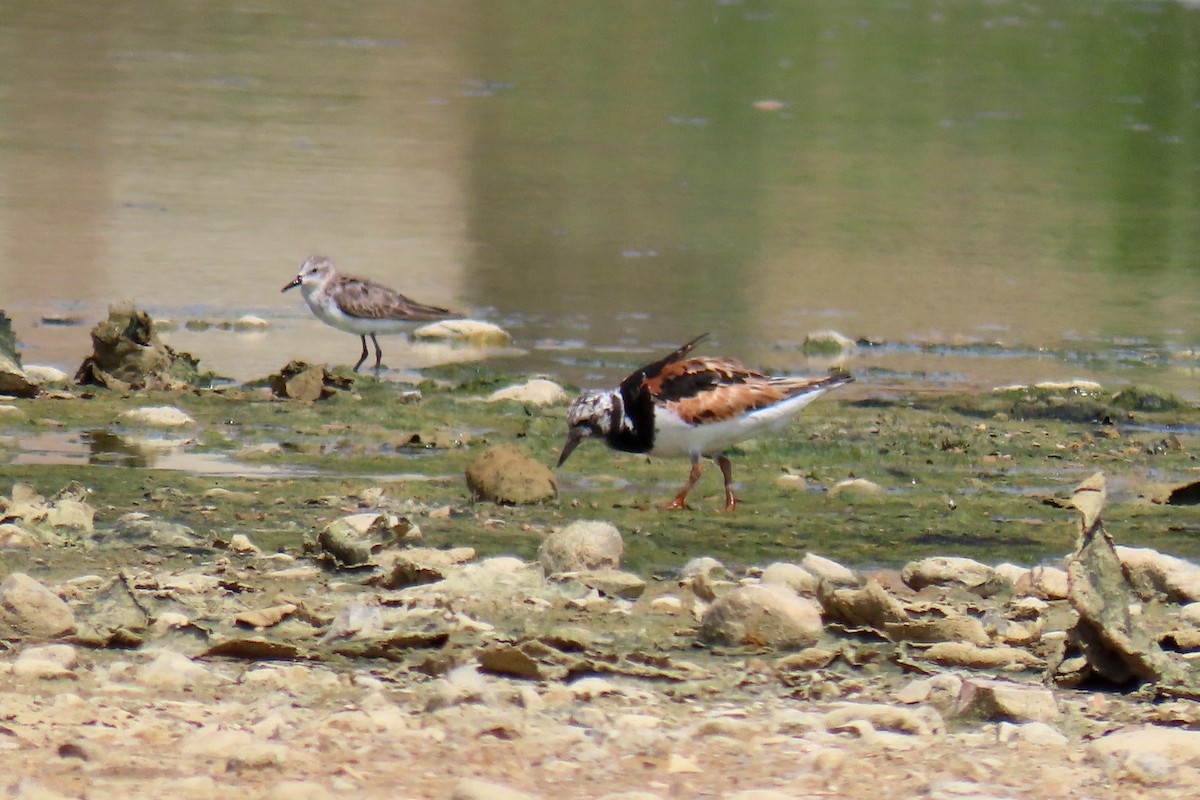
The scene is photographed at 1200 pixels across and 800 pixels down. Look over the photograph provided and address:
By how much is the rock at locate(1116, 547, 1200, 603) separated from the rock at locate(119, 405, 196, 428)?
13.1ft

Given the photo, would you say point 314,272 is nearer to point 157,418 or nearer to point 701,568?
point 157,418

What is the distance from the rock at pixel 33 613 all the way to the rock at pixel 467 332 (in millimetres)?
6227

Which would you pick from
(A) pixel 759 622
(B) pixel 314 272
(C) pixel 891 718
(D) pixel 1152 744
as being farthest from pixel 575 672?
(B) pixel 314 272

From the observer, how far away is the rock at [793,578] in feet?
20.3

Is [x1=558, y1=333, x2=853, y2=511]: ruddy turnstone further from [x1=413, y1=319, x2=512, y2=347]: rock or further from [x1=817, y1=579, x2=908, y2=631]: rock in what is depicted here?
[x1=413, y1=319, x2=512, y2=347]: rock

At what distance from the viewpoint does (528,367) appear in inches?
417

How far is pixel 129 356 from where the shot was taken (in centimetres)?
932

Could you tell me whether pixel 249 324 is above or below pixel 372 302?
below

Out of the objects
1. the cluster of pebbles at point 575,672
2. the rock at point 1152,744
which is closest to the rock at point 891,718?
the cluster of pebbles at point 575,672

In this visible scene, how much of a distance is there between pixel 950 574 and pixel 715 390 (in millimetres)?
1636

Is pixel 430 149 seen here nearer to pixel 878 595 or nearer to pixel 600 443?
pixel 600 443

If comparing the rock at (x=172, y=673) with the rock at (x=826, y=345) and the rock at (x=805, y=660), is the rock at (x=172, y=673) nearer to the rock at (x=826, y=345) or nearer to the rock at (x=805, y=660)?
the rock at (x=805, y=660)

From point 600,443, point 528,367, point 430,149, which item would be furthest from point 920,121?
point 600,443

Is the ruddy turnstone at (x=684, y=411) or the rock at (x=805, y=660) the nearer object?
the rock at (x=805, y=660)
